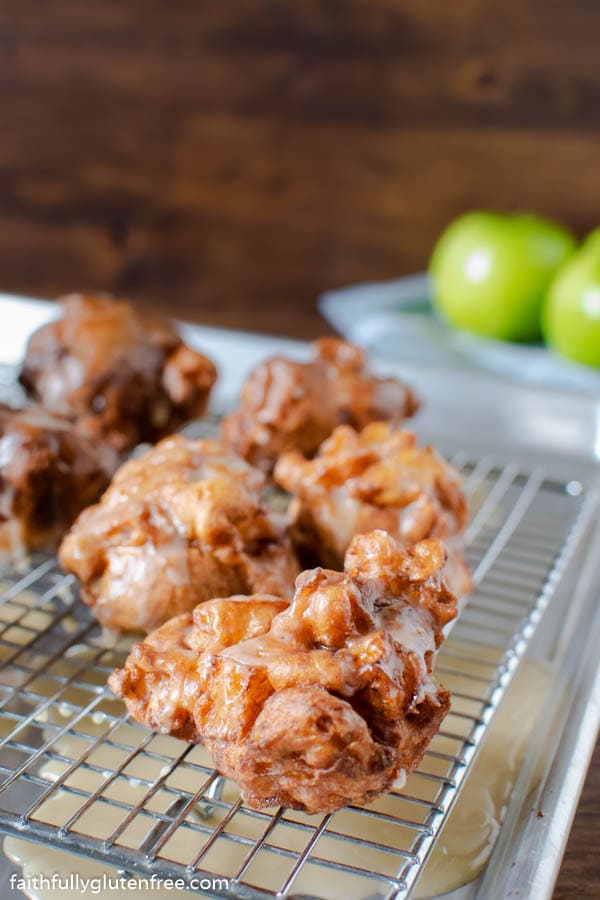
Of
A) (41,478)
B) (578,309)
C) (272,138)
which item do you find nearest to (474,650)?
(41,478)

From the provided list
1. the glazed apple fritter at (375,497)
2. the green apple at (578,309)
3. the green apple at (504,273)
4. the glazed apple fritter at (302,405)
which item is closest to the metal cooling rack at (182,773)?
the glazed apple fritter at (375,497)

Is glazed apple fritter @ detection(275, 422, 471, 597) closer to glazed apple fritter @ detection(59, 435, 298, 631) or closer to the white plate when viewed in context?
glazed apple fritter @ detection(59, 435, 298, 631)

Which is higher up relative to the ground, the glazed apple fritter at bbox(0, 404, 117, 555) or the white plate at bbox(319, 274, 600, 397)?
the glazed apple fritter at bbox(0, 404, 117, 555)

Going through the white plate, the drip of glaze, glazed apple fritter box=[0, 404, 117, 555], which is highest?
glazed apple fritter box=[0, 404, 117, 555]

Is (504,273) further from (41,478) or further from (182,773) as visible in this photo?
(182,773)

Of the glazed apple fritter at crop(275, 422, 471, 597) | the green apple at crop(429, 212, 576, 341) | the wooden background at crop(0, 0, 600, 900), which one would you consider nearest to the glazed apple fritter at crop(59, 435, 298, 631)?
the glazed apple fritter at crop(275, 422, 471, 597)

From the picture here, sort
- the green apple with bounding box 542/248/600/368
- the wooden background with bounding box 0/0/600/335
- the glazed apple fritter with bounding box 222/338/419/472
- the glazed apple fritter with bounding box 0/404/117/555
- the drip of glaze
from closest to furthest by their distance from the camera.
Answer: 1. the drip of glaze
2. the glazed apple fritter with bounding box 0/404/117/555
3. the glazed apple fritter with bounding box 222/338/419/472
4. the green apple with bounding box 542/248/600/368
5. the wooden background with bounding box 0/0/600/335
